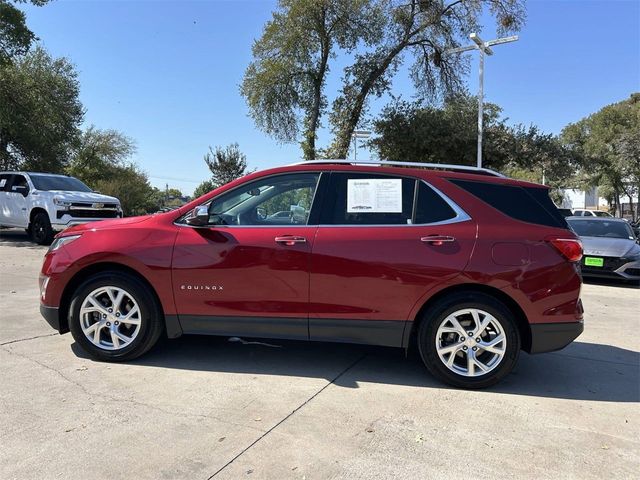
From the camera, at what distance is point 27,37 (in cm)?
1769

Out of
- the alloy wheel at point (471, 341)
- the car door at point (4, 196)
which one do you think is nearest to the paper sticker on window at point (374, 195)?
the alloy wheel at point (471, 341)

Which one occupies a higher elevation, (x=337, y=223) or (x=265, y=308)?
(x=337, y=223)

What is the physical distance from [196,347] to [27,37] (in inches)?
693

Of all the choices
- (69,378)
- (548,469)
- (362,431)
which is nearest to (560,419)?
(548,469)

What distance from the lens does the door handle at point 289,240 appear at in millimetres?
4137

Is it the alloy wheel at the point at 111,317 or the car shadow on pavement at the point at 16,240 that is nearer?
the alloy wheel at the point at 111,317

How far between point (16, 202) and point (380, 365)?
42.3ft

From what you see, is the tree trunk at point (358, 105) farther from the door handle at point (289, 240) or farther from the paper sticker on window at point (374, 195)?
the door handle at point (289, 240)

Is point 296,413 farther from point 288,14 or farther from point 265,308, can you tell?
point 288,14

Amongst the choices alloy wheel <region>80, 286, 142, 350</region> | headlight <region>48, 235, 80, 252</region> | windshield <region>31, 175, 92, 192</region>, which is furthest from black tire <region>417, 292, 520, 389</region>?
windshield <region>31, 175, 92, 192</region>

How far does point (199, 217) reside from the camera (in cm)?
418

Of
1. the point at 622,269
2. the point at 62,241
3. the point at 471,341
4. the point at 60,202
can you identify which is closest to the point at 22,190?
the point at 60,202

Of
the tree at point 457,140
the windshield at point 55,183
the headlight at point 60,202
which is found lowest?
the headlight at point 60,202

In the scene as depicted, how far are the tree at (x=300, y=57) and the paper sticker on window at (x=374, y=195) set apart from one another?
55.7 feet
